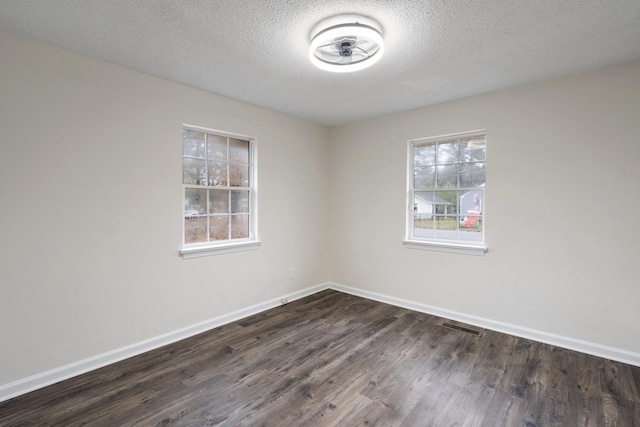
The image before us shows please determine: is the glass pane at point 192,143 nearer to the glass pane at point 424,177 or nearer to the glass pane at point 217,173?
the glass pane at point 217,173

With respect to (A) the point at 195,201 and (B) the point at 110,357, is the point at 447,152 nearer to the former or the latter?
(A) the point at 195,201

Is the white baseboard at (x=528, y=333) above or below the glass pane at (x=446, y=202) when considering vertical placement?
below

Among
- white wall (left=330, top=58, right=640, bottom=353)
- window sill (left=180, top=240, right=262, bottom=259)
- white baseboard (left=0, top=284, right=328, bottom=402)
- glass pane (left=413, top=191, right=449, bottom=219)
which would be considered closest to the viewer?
white baseboard (left=0, top=284, right=328, bottom=402)

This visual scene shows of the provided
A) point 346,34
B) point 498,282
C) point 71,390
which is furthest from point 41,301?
point 498,282

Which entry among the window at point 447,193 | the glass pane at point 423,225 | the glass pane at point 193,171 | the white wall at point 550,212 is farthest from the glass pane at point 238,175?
the glass pane at point 423,225

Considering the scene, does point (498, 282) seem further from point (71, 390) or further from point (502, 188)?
point (71, 390)

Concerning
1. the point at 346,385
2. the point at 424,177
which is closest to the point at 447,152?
the point at 424,177

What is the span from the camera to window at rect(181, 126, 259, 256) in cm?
312

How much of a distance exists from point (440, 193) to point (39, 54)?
12.9 feet

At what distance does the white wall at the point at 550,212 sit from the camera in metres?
2.56

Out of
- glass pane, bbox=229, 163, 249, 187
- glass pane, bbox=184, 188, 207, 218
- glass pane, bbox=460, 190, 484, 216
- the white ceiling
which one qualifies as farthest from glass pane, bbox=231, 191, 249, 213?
glass pane, bbox=460, 190, 484, 216

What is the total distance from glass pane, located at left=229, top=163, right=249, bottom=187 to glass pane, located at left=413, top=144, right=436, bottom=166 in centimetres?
216

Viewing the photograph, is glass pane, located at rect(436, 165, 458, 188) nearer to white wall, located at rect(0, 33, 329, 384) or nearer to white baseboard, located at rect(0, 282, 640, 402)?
white baseboard, located at rect(0, 282, 640, 402)

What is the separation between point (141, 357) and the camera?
2.63m
